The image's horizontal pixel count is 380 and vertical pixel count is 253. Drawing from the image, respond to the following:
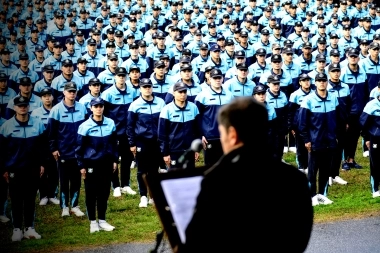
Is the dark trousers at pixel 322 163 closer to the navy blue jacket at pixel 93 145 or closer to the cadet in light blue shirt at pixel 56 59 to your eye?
the navy blue jacket at pixel 93 145

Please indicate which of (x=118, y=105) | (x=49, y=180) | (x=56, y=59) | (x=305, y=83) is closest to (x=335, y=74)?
(x=305, y=83)

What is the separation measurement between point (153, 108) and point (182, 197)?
8.73 m

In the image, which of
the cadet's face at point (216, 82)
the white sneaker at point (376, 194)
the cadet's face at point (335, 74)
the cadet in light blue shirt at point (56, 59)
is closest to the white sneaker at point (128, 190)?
the cadet's face at point (216, 82)

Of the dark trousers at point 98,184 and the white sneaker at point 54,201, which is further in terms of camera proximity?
the white sneaker at point 54,201

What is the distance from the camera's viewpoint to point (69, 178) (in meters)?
11.7

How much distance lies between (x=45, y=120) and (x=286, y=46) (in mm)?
7339

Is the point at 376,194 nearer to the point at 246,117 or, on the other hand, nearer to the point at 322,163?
the point at 322,163

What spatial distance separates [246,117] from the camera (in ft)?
10.5

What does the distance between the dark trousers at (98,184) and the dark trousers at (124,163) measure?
233 cm

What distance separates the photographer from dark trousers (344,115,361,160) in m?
14.2

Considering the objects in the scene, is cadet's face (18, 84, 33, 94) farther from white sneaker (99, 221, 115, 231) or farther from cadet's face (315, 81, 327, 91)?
cadet's face (315, 81, 327, 91)

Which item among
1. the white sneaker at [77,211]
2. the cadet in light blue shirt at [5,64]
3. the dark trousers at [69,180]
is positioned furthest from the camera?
the cadet in light blue shirt at [5,64]

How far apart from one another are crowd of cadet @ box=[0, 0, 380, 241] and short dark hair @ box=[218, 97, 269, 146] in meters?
7.44

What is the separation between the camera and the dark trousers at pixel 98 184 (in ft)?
34.3
